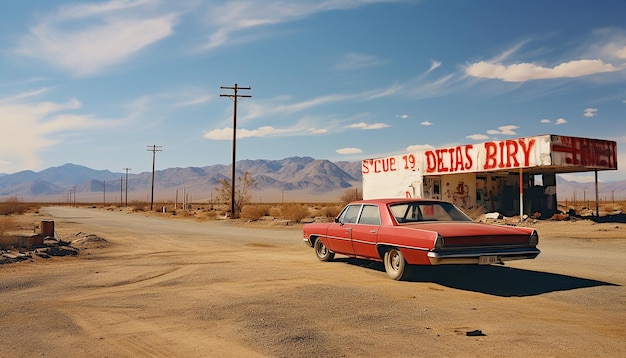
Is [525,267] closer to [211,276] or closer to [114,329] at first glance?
[211,276]

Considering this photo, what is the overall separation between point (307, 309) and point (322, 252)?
197 inches

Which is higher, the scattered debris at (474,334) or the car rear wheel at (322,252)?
the car rear wheel at (322,252)

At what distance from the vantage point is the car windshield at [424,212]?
964 cm

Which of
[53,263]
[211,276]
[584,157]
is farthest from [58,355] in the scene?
[584,157]

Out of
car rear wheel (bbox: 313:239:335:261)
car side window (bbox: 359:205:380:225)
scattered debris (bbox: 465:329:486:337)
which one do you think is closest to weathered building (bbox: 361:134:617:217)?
car rear wheel (bbox: 313:239:335:261)

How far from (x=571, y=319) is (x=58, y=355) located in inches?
227

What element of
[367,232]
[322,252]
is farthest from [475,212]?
[367,232]

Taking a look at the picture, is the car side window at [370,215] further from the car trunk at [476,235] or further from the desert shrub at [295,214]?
the desert shrub at [295,214]

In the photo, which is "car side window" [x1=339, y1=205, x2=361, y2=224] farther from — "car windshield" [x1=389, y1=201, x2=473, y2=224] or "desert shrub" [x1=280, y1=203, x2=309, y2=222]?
"desert shrub" [x1=280, y1=203, x2=309, y2=222]

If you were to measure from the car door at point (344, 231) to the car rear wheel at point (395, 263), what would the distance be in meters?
1.12

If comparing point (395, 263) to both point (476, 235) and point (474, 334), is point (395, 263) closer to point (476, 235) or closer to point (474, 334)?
point (476, 235)

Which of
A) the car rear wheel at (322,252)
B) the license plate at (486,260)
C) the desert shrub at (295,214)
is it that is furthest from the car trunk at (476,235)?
the desert shrub at (295,214)

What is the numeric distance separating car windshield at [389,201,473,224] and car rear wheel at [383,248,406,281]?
0.61 metres

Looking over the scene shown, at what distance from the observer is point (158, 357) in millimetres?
5125
